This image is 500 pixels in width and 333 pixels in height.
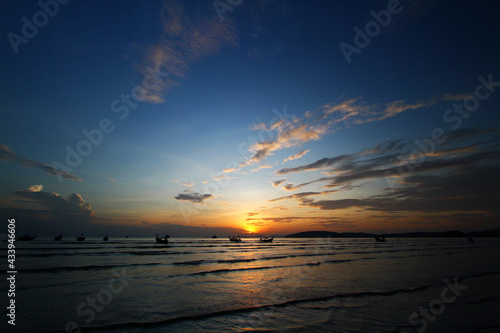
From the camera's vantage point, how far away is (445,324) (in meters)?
9.12

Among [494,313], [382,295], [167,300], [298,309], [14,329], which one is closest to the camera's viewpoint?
[14,329]

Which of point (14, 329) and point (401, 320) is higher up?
point (14, 329)

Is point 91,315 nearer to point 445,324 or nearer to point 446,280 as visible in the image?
point 445,324

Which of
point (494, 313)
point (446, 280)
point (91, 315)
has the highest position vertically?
point (91, 315)

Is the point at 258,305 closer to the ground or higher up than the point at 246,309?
closer to the ground

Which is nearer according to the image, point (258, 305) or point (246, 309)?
point (246, 309)

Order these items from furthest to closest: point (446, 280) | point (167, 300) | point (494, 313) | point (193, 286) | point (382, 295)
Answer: point (446, 280), point (193, 286), point (382, 295), point (167, 300), point (494, 313)

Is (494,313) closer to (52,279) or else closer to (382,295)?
(382,295)

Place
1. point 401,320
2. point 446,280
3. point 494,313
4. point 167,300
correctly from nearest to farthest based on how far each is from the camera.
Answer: point 401,320 → point 494,313 → point 167,300 → point 446,280

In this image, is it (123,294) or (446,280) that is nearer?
(123,294)

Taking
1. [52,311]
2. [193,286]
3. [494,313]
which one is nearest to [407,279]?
[494,313]

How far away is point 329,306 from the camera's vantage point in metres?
11.6

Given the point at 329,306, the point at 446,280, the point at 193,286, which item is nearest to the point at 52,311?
the point at 193,286

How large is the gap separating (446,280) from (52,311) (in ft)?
83.9
